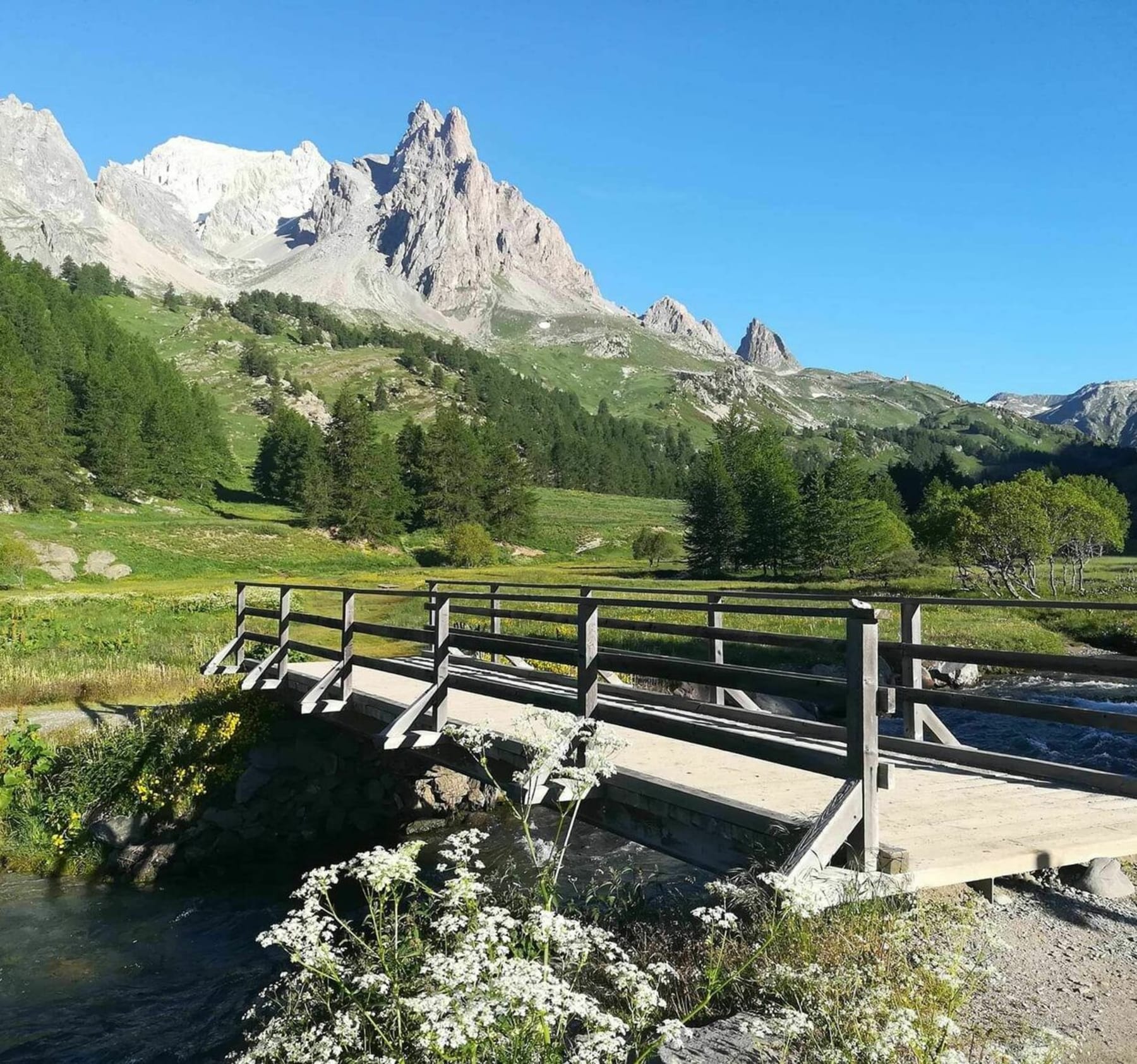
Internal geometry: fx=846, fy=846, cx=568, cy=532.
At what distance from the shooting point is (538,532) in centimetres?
10000

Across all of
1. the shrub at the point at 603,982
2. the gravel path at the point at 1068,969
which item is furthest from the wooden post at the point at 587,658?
the gravel path at the point at 1068,969

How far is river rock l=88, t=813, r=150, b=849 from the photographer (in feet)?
44.4

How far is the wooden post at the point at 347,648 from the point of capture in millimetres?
13484

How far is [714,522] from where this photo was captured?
75438mm

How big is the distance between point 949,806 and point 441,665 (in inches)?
239

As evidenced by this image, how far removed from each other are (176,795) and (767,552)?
6554 cm

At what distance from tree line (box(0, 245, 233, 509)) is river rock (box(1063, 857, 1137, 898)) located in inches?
3083

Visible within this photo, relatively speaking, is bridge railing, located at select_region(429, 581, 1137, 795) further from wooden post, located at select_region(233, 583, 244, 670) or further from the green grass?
the green grass

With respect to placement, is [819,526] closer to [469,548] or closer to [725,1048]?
[469,548]

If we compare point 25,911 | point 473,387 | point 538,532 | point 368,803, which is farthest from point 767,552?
point 473,387

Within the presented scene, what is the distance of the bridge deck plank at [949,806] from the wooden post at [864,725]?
32 centimetres

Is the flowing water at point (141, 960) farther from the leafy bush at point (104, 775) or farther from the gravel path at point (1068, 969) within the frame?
the gravel path at point (1068, 969)

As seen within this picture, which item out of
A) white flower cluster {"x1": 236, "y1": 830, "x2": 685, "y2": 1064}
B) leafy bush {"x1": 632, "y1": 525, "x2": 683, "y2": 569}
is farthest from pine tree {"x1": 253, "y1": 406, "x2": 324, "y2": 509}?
white flower cluster {"x1": 236, "y1": 830, "x2": 685, "y2": 1064}

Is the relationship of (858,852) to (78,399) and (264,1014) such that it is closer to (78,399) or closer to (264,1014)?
(264,1014)
